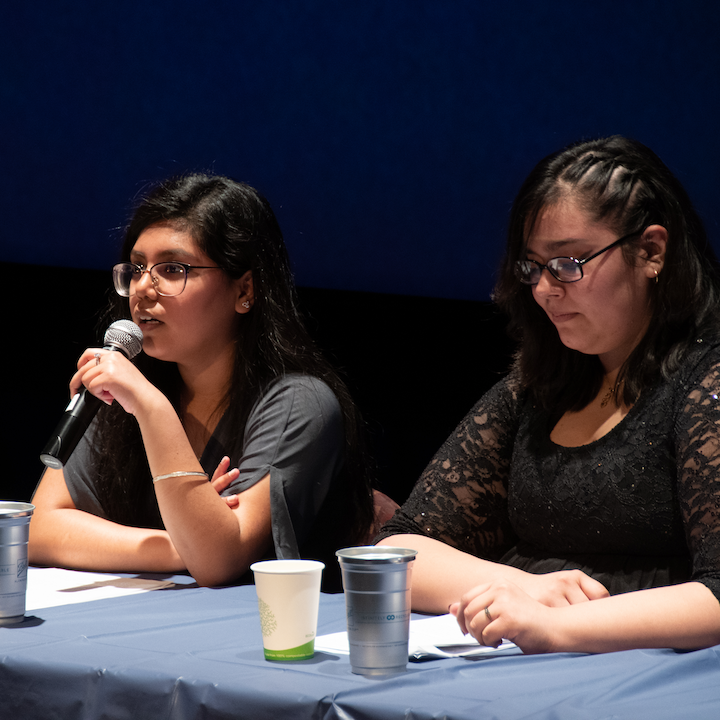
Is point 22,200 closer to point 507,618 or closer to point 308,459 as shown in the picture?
point 308,459

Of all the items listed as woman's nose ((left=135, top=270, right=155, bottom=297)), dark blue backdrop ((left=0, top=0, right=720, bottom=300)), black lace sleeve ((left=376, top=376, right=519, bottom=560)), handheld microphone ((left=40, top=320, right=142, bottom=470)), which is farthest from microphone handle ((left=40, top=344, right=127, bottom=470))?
dark blue backdrop ((left=0, top=0, right=720, bottom=300))

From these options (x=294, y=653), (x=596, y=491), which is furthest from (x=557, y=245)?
(x=294, y=653)

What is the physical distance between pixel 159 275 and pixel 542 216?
915 millimetres

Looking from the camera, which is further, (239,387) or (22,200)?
(22,200)

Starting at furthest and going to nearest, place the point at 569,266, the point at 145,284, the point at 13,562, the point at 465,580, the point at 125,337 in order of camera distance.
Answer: the point at 145,284
the point at 125,337
the point at 569,266
the point at 465,580
the point at 13,562

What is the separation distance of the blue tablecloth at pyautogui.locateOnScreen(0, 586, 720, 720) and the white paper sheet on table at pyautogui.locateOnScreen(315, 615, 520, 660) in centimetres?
2

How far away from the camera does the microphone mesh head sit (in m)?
1.95

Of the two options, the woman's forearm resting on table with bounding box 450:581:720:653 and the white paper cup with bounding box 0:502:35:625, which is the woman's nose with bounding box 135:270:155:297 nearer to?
the white paper cup with bounding box 0:502:35:625

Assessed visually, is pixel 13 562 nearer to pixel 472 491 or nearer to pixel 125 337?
pixel 125 337

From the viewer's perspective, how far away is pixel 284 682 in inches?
A: 40.0

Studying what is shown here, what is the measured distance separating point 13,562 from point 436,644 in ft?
2.07

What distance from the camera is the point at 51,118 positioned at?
3.58m

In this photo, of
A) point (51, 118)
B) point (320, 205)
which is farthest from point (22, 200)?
point (320, 205)

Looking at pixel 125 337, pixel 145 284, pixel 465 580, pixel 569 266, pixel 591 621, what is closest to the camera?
pixel 591 621
